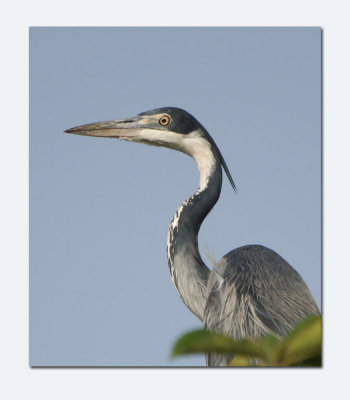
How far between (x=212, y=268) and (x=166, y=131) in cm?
87

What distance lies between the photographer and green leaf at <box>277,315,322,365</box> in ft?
7.60

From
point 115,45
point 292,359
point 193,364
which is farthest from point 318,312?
point 115,45

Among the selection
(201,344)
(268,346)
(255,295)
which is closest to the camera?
(201,344)

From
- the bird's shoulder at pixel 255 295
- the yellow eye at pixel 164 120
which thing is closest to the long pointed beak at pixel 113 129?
the yellow eye at pixel 164 120

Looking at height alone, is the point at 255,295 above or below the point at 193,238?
below

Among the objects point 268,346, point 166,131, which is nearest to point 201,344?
point 268,346

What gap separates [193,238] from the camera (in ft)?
12.5

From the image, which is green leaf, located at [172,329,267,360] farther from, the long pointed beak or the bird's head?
the long pointed beak

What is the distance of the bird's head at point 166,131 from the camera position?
3996 mm

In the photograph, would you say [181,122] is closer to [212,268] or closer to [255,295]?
[212,268]

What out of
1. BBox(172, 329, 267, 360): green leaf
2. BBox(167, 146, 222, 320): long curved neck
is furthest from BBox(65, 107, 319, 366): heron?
BBox(172, 329, 267, 360): green leaf

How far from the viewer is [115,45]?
3846 millimetres

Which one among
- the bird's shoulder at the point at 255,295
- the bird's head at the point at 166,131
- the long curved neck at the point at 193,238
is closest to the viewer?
the bird's shoulder at the point at 255,295

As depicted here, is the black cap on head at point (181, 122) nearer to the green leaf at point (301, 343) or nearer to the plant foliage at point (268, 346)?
the plant foliage at point (268, 346)
